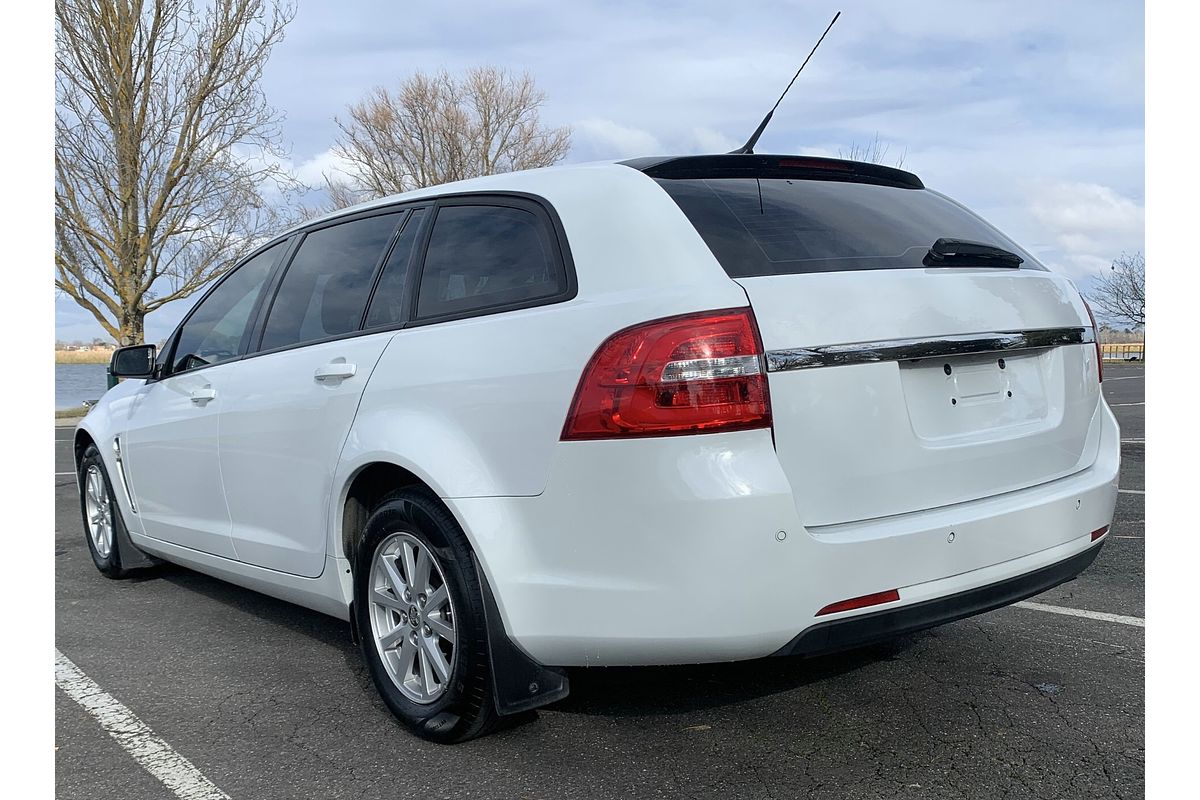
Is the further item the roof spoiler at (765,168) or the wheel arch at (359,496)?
the wheel arch at (359,496)

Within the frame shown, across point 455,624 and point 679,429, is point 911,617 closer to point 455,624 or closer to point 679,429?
point 679,429

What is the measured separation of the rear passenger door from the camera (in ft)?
11.5

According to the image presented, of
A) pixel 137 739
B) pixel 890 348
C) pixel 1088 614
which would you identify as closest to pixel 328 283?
pixel 137 739

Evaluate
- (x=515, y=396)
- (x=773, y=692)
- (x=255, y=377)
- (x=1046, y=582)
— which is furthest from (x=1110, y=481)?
(x=255, y=377)

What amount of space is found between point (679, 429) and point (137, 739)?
212 centimetres

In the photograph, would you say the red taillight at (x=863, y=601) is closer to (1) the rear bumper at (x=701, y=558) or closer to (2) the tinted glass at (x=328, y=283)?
(1) the rear bumper at (x=701, y=558)

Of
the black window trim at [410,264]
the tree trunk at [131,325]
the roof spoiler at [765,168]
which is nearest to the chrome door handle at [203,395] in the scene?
the black window trim at [410,264]

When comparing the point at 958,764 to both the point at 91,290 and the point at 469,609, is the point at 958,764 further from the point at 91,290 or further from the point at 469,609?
the point at 91,290

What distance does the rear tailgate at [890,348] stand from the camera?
2570mm

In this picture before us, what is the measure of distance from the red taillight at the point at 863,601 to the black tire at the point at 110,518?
4164 mm

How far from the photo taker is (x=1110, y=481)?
3.20 metres

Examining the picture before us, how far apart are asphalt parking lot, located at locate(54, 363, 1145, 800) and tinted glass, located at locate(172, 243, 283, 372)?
1251 mm

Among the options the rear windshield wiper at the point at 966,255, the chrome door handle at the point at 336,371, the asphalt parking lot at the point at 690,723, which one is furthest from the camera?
the chrome door handle at the point at 336,371

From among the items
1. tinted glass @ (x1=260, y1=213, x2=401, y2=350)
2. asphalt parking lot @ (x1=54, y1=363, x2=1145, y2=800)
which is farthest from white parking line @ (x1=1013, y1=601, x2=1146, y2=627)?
tinted glass @ (x1=260, y1=213, x2=401, y2=350)
